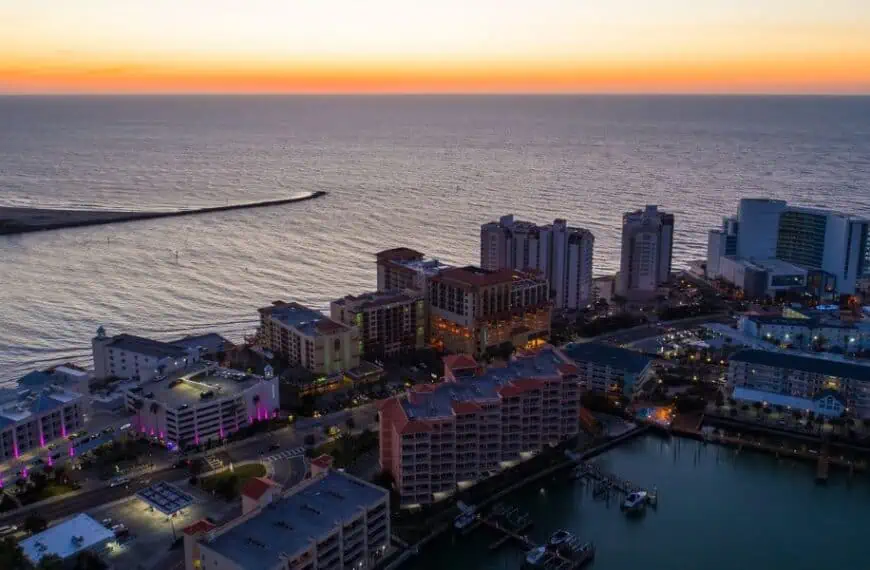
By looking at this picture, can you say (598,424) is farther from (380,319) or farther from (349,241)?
(349,241)

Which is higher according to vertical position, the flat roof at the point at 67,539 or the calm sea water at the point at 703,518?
the flat roof at the point at 67,539

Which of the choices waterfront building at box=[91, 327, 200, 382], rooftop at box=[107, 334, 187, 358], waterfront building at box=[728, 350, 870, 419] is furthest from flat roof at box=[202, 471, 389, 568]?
waterfront building at box=[728, 350, 870, 419]

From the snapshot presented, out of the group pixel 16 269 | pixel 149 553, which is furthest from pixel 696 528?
pixel 16 269

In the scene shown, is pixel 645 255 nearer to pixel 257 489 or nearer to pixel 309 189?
pixel 257 489

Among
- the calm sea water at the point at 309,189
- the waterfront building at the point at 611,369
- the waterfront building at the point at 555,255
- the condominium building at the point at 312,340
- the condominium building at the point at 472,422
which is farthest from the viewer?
the calm sea water at the point at 309,189

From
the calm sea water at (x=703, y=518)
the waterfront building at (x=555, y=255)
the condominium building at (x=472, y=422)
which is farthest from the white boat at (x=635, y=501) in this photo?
the waterfront building at (x=555, y=255)

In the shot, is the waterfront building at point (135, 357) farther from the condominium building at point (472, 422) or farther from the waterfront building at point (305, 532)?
the waterfront building at point (305, 532)
